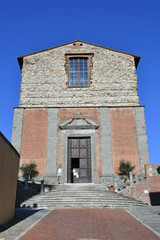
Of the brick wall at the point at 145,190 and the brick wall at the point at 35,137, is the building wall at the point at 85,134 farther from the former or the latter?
the brick wall at the point at 145,190

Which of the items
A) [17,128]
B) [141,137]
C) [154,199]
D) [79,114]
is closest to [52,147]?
[17,128]

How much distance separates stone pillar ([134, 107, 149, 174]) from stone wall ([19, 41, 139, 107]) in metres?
0.92

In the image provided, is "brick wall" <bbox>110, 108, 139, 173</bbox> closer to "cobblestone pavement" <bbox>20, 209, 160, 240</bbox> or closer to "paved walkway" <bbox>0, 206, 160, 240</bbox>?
"paved walkway" <bbox>0, 206, 160, 240</bbox>

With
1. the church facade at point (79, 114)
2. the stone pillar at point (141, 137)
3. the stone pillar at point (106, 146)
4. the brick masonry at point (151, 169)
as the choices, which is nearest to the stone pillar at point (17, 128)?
the church facade at point (79, 114)

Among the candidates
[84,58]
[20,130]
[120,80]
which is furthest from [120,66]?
[20,130]

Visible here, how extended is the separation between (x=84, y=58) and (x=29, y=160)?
29.4 ft

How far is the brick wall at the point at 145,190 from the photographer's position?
11.4m

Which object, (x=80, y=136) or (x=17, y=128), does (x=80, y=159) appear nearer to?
(x=80, y=136)

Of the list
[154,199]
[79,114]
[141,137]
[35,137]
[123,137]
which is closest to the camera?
[154,199]

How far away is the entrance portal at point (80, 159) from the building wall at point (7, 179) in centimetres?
758

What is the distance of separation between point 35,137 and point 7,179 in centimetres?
889

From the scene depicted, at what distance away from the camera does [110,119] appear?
1546cm

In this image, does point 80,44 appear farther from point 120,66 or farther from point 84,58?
point 120,66

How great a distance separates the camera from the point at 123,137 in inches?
587
